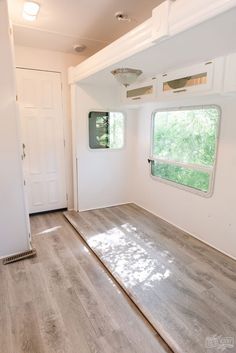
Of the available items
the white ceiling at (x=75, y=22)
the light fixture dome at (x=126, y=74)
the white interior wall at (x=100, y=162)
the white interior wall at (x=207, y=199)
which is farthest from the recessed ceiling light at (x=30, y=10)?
the white interior wall at (x=207, y=199)

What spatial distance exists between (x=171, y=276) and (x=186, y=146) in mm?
1702

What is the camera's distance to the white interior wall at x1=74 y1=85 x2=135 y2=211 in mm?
3691

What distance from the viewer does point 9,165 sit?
2.46 m

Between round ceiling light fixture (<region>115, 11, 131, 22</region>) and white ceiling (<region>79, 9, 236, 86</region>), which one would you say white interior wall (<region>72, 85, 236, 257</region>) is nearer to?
white ceiling (<region>79, 9, 236, 86</region>)

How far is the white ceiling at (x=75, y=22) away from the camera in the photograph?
7.21ft

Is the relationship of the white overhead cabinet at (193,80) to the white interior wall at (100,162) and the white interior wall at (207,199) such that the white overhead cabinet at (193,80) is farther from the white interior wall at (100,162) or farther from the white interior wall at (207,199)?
the white interior wall at (100,162)

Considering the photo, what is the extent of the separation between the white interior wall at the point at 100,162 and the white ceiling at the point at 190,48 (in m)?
0.93

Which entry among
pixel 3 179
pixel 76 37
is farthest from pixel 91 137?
pixel 3 179

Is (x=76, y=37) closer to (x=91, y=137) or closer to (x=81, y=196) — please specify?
Answer: (x=91, y=137)

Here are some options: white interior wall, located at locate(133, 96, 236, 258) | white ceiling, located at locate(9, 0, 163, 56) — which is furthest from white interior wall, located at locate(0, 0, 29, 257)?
white interior wall, located at locate(133, 96, 236, 258)

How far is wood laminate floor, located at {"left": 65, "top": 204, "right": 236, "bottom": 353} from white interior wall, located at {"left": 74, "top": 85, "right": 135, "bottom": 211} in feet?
1.81

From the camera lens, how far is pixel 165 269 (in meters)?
2.40

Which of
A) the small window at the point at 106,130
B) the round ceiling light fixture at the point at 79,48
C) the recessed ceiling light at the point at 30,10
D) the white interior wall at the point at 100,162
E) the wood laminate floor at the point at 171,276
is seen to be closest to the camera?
the wood laminate floor at the point at 171,276

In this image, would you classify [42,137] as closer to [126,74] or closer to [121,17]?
[126,74]
